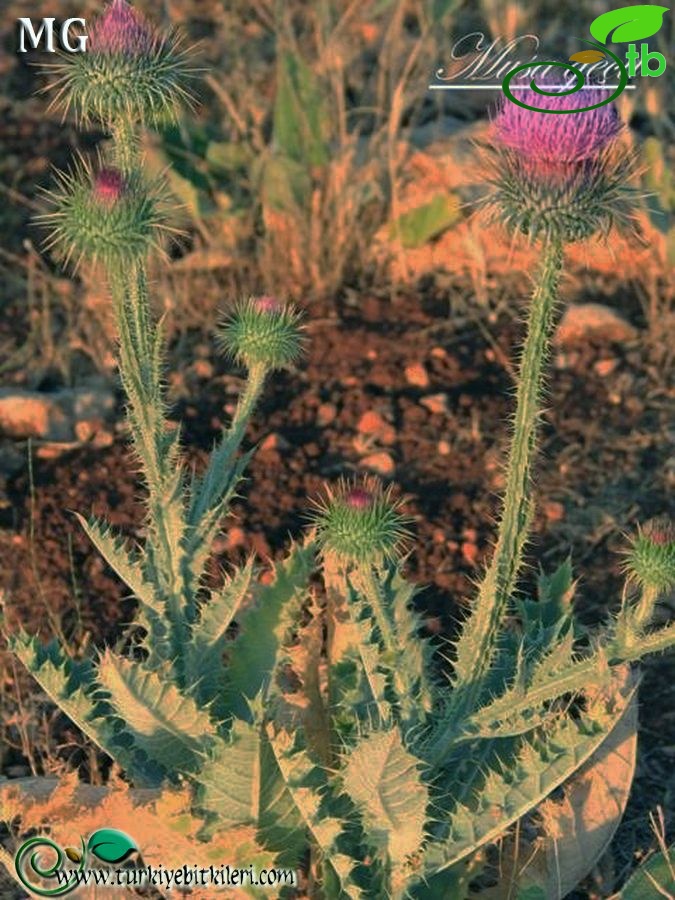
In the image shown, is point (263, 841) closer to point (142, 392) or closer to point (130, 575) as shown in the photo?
point (130, 575)

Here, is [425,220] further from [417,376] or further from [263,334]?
[263,334]

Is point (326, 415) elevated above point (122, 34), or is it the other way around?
point (122, 34)

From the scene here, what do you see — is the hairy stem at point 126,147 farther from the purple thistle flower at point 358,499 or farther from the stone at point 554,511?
the stone at point 554,511

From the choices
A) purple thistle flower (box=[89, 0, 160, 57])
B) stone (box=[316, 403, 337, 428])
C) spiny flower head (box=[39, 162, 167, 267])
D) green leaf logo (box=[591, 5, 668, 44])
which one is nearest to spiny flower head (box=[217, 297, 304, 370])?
spiny flower head (box=[39, 162, 167, 267])

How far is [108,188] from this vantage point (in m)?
2.33

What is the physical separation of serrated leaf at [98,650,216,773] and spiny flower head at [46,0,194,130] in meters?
0.88

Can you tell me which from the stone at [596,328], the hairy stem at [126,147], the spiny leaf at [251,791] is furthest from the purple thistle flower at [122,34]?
the stone at [596,328]

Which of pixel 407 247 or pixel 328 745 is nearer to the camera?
pixel 328 745

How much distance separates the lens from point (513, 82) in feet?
8.52

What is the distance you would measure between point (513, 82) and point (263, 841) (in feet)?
4.49

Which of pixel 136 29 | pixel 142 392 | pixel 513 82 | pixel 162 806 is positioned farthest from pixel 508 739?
pixel 136 29

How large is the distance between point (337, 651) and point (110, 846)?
20.8 inches

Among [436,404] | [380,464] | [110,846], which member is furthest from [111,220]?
[436,404]

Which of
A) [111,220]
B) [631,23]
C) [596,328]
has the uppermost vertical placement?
[631,23]
